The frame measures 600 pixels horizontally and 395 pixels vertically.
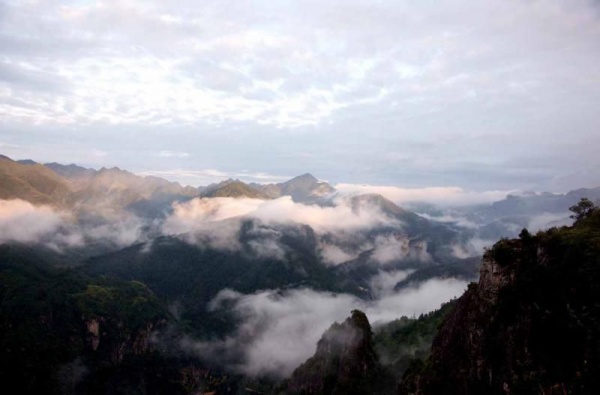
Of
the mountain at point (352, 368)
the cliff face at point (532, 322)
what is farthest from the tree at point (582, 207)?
the mountain at point (352, 368)

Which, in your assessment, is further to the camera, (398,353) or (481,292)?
(398,353)

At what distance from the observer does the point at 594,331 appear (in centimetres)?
5956

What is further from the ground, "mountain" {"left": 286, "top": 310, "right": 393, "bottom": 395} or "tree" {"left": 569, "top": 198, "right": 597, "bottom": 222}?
"tree" {"left": 569, "top": 198, "right": 597, "bottom": 222}

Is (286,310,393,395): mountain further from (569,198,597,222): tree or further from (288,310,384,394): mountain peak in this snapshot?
(569,198,597,222): tree

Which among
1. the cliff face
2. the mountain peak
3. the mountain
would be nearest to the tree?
the cliff face

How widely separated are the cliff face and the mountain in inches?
2897

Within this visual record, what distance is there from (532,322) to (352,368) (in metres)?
116

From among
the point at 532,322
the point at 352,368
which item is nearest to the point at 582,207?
the point at 532,322

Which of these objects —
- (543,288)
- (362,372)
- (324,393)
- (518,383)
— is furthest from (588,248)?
(324,393)

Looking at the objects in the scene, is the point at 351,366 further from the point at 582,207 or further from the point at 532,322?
the point at 532,322

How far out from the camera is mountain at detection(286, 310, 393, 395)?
166125mm

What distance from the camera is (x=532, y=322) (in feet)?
234

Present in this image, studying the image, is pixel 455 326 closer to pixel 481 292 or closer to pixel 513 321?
pixel 481 292

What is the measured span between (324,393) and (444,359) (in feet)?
314
